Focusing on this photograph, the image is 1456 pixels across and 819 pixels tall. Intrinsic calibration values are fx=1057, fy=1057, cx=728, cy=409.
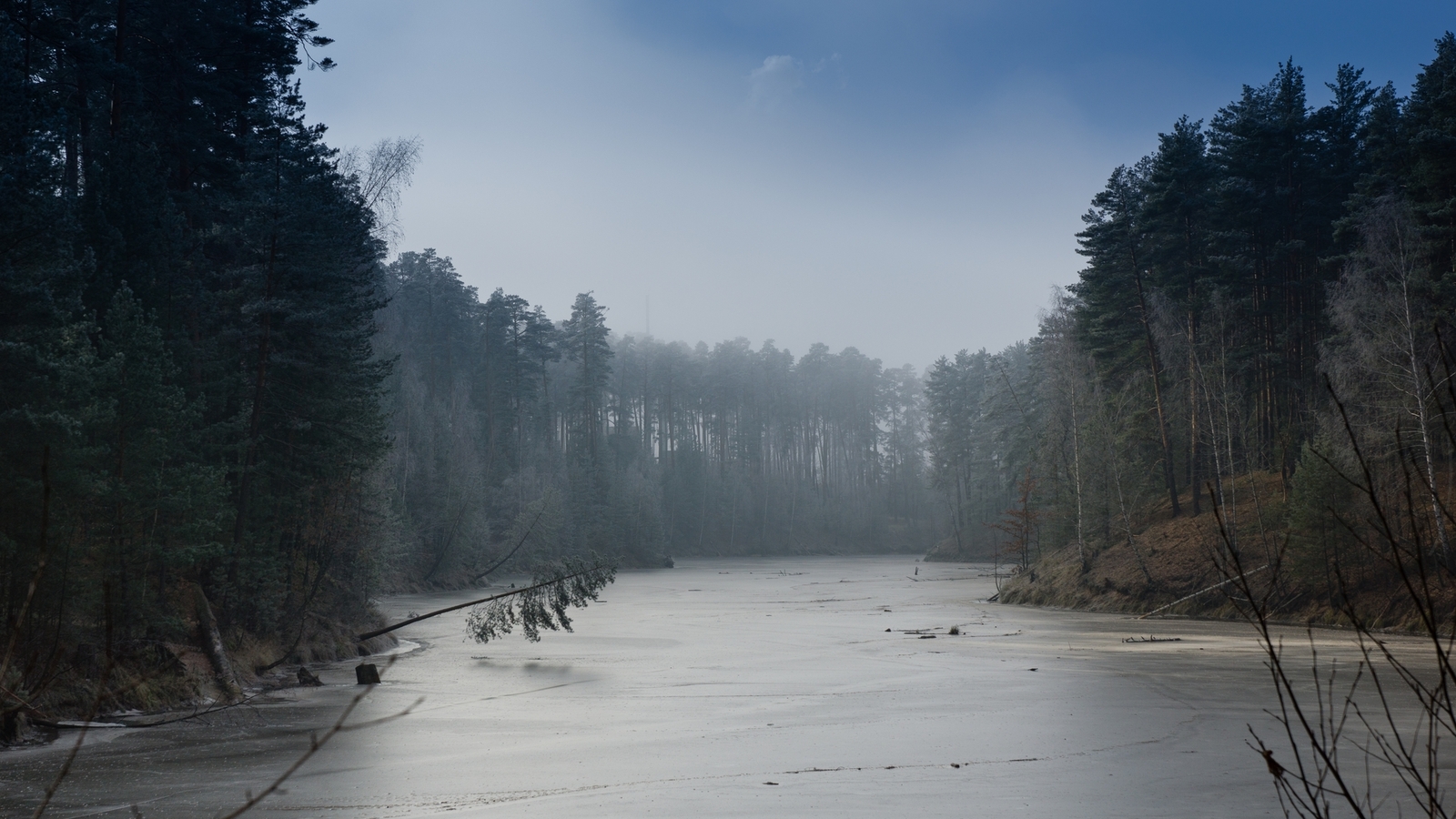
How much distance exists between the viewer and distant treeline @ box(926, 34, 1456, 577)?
28.6 metres

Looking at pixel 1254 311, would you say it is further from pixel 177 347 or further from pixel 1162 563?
pixel 177 347

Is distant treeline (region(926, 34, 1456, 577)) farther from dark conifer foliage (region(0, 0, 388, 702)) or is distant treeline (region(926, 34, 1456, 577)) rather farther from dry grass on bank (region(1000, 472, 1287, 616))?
dark conifer foliage (region(0, 0, 388, 702))

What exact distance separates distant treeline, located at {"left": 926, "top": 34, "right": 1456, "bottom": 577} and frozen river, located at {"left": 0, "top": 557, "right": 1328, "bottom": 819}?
7906 mm

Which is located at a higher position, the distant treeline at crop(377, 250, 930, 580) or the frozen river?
the distant treeline at crop(377, 250, 930, 580)

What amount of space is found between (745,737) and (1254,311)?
31939 mm

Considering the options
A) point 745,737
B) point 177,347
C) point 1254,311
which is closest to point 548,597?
point 177,347

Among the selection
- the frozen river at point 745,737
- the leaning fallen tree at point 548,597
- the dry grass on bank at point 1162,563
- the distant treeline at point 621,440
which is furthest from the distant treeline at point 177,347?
the dry grass on bank at point 1162,563

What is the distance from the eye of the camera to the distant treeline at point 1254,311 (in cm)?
2859

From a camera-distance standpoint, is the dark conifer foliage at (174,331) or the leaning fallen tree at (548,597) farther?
the leaning fallen tree at (548,597)

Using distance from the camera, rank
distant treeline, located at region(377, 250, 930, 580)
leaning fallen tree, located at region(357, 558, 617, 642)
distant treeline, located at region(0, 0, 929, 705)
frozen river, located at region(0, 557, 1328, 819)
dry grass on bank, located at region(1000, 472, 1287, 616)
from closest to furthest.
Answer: frozen river, located at region(0, 557, 1328, 819)
distant treeline, located at region(0, 0, 929, 705)
leaning fallen tree, located at region(357, 558, 617, 642)
dry grass on bank, located at region(1000, 472, 1287, 616)
distant treeline, located at region(377, 250, 930, 580)

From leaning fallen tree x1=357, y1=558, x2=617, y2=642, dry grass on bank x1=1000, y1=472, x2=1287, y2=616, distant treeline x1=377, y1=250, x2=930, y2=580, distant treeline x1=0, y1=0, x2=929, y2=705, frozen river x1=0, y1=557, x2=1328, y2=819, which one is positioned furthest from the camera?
distant treeline x1=377, y1=250, x2=930, y2=580

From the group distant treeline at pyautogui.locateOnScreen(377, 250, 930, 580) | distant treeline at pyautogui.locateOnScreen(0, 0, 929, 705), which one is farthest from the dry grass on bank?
distant treeline at pyautogui.locateOnScreen(377, 250, 930, 580)

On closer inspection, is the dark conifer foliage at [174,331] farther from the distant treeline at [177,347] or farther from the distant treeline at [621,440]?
the distant treeline at [621,440]

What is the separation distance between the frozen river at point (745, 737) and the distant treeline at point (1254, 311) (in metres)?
7.91
